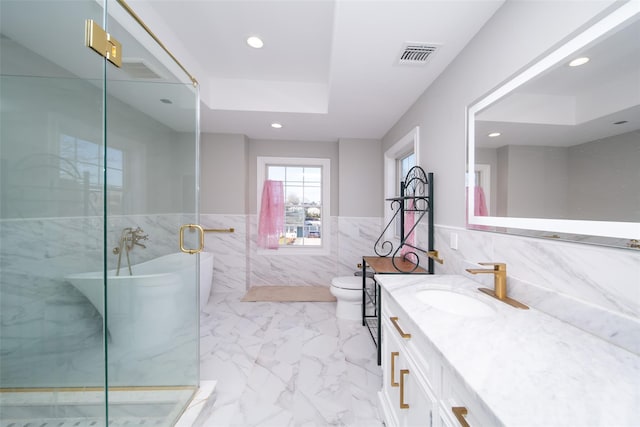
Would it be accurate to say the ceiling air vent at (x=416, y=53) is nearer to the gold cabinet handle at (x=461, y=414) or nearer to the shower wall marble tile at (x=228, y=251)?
the gold cabinet handle at (x=461, y=414)

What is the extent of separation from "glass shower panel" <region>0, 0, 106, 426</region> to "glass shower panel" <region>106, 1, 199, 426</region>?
0.24 ft

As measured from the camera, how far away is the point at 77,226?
3.95 feet

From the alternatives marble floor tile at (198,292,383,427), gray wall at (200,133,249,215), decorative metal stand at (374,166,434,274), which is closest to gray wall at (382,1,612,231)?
decorative metal stand at (374,166,434,274)

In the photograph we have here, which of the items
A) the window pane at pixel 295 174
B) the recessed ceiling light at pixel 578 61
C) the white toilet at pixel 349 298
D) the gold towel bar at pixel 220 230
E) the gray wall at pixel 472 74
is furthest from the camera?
the window pane at pixel 295 174

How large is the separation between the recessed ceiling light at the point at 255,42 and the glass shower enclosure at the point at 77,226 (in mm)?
675

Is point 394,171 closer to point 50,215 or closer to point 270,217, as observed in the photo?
point 270,217

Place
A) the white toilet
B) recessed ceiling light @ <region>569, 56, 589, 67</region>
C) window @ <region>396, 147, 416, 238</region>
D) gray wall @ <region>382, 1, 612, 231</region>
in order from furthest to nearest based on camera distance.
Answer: window @ <region>396, 147, 416, 238</region> → the white toilet → gray wall @ <region>382, 1, 612, 231</region> → recessed ceiling light @ <region>569, 56, 589, 67</region>

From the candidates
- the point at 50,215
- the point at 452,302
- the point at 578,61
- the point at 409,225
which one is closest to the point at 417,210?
the point at 409,225

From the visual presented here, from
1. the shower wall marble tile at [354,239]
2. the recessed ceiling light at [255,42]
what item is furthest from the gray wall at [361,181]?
the recessed ceiling light at [255,42]

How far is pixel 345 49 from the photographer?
1509 millimetres

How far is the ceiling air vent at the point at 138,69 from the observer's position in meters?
1.18

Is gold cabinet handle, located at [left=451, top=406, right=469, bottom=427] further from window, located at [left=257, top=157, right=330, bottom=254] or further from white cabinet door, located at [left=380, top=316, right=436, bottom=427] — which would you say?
window, located at [left=257, top=157, right=330, bottom=254]

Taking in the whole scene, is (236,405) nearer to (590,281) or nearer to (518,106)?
(590,281)

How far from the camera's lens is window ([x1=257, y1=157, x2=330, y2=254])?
355 cm
